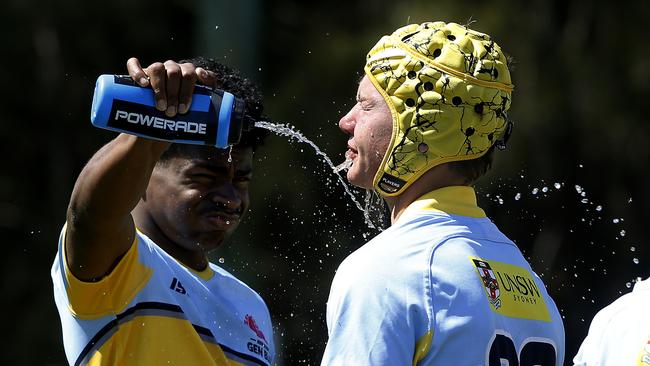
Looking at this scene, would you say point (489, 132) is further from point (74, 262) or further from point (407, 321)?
point (74, 262)

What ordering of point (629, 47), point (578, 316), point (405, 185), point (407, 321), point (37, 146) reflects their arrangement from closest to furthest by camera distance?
point (407, 321)
point (405, 185)
point (578, 316)
point (629, 47)
point (37, 146)

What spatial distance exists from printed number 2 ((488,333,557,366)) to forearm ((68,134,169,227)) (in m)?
1.00

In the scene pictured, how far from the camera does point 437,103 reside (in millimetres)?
3316

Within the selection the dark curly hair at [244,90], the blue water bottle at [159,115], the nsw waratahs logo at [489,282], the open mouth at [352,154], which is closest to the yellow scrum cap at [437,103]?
the open mouth at [352,154]

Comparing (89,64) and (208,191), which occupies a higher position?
(208,191)

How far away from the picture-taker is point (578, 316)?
34.0ft

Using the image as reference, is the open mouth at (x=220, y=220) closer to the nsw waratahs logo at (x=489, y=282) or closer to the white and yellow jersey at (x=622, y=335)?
the nsw waratahs logo at (x=489, y=282)

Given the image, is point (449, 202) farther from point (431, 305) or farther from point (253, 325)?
point (253, 325)

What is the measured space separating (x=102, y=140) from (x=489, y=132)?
860 centimetres

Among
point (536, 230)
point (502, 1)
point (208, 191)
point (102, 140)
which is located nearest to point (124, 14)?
point (102, 140)

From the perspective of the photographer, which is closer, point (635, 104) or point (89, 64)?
point (635, 104)

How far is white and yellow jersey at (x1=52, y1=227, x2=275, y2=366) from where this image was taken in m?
3.29

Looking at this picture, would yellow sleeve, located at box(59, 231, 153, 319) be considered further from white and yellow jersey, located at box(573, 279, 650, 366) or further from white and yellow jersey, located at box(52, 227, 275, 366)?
white and yellow jersey, located at box(573, 279, 650, 366)

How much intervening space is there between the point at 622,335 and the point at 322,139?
22.3 feet
